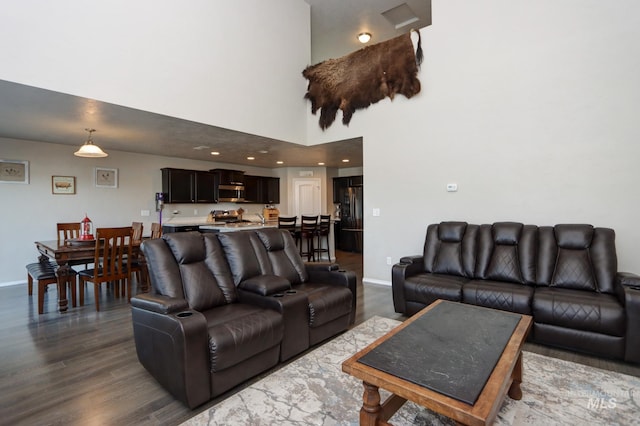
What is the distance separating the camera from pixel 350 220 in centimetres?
891

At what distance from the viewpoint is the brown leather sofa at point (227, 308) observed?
190 centimetres

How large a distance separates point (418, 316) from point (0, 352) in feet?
11.6

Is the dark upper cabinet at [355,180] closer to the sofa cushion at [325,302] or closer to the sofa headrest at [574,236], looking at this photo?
the sofa headrest at [574,236]

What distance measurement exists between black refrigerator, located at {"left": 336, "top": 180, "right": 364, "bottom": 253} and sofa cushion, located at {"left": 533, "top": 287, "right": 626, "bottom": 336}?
592 centimetres

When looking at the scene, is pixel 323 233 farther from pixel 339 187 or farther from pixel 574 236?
pixel 574 236

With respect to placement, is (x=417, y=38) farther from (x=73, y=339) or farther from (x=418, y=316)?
(x=73, y=339)


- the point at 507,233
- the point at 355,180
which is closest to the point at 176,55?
the point at 507,233

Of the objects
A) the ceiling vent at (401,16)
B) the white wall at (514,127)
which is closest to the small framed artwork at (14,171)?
the white wall at (514,127)

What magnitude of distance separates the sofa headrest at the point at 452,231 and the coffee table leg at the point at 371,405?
271cm

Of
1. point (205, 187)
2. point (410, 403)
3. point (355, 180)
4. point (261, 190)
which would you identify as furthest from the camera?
point (355, 180)

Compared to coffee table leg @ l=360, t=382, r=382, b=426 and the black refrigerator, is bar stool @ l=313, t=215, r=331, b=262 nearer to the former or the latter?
the black refrigerator

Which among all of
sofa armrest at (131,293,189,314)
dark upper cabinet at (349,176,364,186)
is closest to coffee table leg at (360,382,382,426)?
sofa armrest at (131,293,189,314)

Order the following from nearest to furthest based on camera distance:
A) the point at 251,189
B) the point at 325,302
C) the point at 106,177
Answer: the point at 325,302
the point at 106,177
the point at 251,189

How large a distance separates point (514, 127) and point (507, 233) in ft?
4.53
